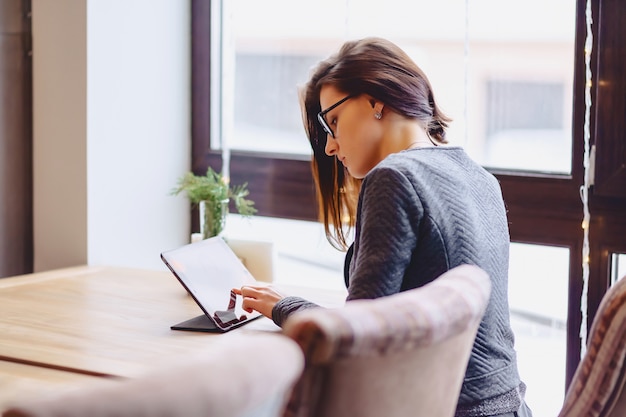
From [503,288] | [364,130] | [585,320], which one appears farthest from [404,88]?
[585,320]

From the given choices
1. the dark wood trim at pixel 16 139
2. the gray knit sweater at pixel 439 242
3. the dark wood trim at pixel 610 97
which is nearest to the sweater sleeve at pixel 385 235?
the gray knit sweater at pixel 439 242

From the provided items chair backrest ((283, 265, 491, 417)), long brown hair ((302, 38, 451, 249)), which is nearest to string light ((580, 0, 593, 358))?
long brown hair ((302, 38, 451, 249))

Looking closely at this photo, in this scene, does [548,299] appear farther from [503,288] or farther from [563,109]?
[503,288]

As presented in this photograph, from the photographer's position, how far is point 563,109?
7.09 ft

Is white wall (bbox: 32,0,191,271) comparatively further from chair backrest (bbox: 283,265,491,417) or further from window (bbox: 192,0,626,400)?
chair backrest (bbox: 283,265,491,417)

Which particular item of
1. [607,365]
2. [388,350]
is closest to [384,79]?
[607,365]

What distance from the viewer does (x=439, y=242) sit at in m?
1.34

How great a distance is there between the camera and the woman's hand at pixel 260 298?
1696 mm

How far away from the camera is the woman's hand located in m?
1.70

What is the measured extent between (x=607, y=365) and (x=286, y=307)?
0.64 metres

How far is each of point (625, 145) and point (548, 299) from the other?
450mm

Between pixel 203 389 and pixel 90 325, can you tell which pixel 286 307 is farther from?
pixel 203 389

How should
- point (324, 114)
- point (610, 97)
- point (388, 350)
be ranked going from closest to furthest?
point (388, 350) < point (324, 114) < point (610, 97)

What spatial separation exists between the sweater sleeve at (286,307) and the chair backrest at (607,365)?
0.55 meters
